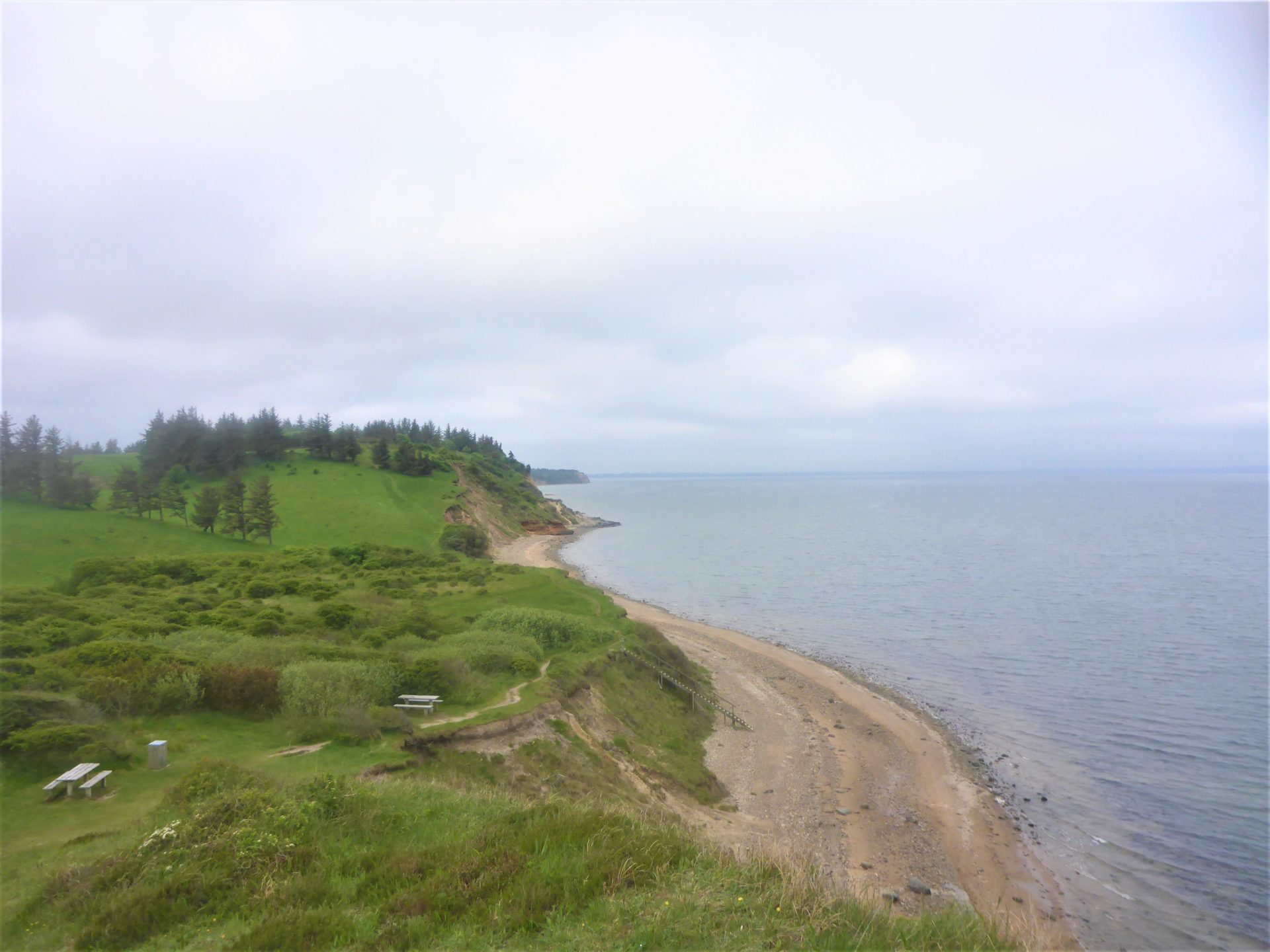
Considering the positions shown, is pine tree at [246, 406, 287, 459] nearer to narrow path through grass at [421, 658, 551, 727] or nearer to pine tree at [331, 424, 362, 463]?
pine tree at [331, 424, 362, 463]

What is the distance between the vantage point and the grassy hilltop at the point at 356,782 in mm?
7379

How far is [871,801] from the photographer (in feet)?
77.4

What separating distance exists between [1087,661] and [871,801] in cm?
2392

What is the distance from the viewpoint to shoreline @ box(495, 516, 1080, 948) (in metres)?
18.1

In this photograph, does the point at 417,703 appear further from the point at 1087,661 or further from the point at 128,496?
the point at 128,496

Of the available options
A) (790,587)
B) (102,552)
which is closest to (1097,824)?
(790,587)

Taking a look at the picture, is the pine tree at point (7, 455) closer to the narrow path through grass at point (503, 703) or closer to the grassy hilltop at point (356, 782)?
the grassy hilltop at point (356, 782)

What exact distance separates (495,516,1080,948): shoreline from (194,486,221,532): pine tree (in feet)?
161

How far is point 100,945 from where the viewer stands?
7.16 metres

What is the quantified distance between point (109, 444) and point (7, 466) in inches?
4817

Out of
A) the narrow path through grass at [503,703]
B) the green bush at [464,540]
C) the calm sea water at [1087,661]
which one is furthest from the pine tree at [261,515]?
the narrow path through grass at [503,703]

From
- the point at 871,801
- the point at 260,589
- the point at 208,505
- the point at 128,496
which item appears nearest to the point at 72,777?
the point at 260,589

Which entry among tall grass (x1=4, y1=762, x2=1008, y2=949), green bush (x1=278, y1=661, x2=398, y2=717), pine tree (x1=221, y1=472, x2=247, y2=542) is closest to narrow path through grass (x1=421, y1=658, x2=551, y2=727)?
green bush (x1=278, y1=661, x2=398, y2=717)

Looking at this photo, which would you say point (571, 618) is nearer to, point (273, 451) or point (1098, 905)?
point (1098, 905)
